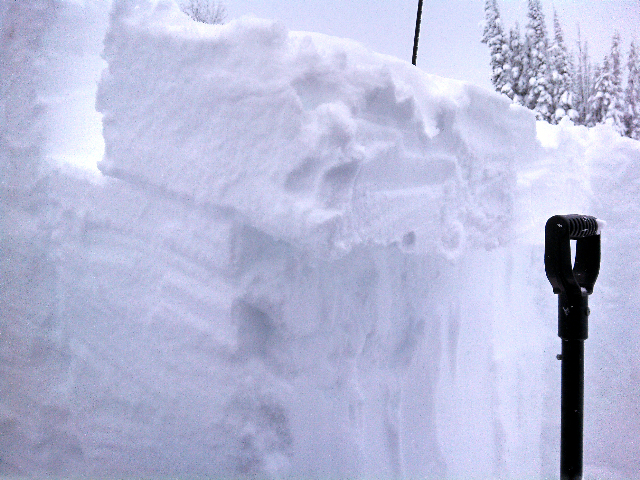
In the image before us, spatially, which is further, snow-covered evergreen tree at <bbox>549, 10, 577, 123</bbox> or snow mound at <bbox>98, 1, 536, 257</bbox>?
snow-covered evergreen tree at <bbox>549, 10, 577, 123</bbox>

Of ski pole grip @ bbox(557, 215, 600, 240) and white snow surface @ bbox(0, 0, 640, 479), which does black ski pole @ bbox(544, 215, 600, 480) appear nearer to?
ski pole grip @ bbox(557, 215, 600, 240)

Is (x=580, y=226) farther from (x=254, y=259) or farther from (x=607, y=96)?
(x=607, y=96)

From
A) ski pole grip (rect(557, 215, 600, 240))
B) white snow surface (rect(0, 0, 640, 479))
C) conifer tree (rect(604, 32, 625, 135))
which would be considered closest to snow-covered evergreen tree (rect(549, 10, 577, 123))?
conifer tree (rect(604, 32, 625, 135))

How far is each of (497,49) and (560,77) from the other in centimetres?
228

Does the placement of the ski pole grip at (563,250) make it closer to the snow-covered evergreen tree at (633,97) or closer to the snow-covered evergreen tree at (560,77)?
the snow-covered evergreen tree at (560,77)

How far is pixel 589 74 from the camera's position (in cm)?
2377

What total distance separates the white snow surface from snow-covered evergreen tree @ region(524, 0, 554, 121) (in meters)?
16.1

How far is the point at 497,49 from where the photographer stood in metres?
17.8

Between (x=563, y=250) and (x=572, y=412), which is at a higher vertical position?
(x=563, y=250)

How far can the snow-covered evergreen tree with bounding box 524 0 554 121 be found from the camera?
1733cm

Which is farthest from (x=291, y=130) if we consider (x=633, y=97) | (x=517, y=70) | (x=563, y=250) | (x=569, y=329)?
(x=633, y=97)

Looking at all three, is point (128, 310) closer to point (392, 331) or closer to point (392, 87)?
point (392, 331)

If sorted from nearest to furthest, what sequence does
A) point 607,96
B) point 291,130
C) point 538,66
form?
point 291,130 → point 538,66 → point 607,96

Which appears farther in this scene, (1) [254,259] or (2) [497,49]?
(2) [497,49]
